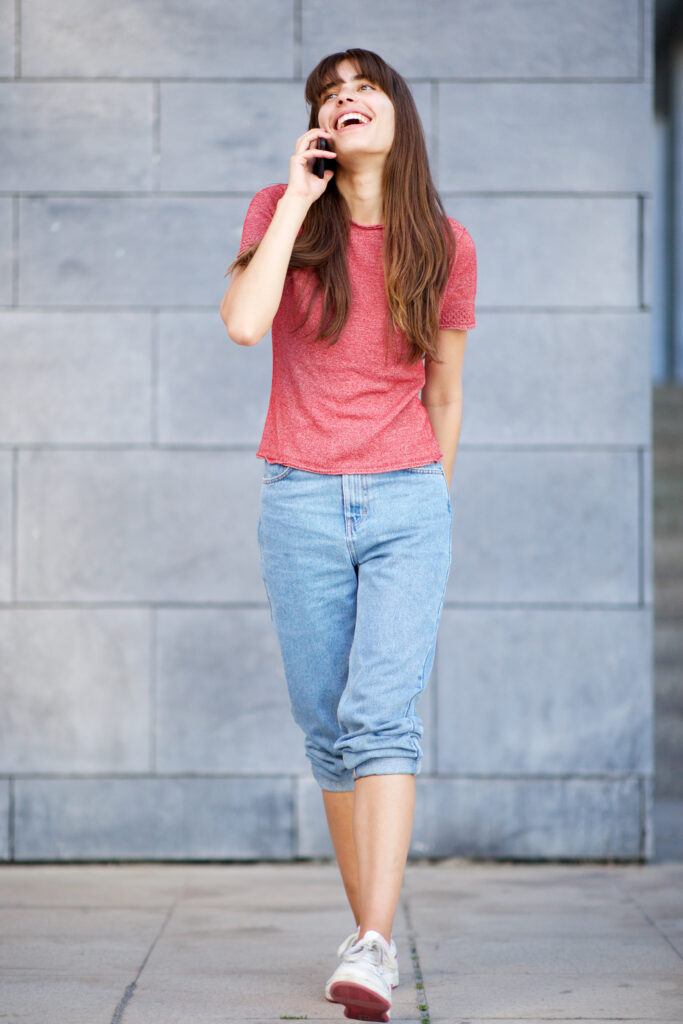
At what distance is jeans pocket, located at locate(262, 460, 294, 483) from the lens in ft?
8.01

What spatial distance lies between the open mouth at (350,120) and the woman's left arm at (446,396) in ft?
1.65

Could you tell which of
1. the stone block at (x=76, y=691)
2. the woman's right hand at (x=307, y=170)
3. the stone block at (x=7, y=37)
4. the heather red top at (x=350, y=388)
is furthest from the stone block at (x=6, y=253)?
the woman's right hand at (x=307, y=170)

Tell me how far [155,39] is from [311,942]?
285 cm

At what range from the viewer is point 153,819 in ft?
12.7

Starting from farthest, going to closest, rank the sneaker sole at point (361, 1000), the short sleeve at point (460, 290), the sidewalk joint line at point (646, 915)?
the sidewalk joint line at point (646, 915), the short sleeve at point (460, 290), the sneaker sole at point (361, 1000)

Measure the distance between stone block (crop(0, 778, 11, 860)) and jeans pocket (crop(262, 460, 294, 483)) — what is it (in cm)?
192

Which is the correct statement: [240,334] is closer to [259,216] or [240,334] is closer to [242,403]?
[259,216]

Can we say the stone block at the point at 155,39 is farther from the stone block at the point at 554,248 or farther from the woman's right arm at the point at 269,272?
the woman's right arm at the point at 269,272

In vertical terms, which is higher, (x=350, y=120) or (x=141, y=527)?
(x=350, y=120)

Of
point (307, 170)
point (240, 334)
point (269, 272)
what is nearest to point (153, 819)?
point (240, 334)

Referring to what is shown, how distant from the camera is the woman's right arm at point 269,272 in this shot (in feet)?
7.54

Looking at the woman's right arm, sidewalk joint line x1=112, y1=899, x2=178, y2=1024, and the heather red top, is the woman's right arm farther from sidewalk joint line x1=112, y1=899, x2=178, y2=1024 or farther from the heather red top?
sidewalk joint line x1=112, y1=899, x2=178, y2=1024

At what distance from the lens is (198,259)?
3.92 meters

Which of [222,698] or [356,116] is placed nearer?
[356,116]
